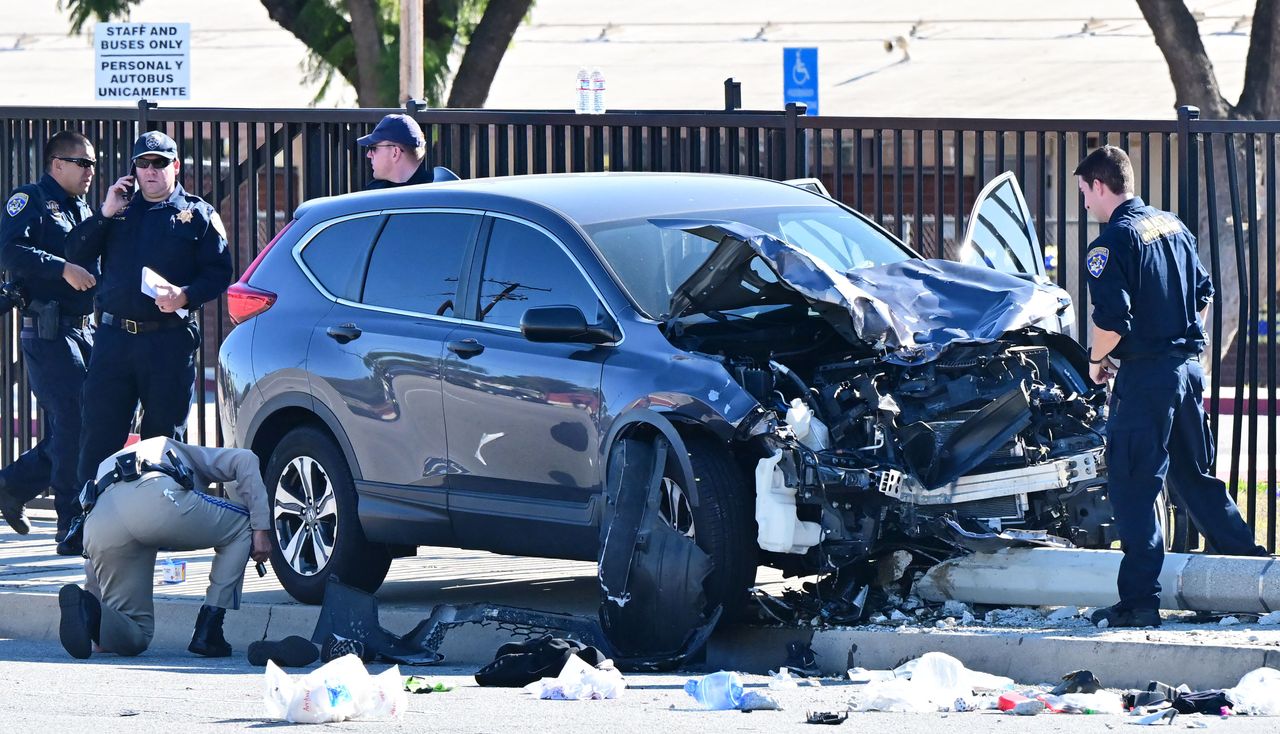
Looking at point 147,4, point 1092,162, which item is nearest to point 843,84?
point 147,4

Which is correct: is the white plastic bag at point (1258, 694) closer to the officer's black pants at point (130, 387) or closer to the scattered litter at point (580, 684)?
the scattered litter at point (580, 684)

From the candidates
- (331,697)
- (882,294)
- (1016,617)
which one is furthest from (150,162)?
(1016,617)

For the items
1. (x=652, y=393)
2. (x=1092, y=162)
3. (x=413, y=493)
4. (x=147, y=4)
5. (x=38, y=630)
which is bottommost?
(x=38, y=630)

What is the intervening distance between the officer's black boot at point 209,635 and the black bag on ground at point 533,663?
148cm

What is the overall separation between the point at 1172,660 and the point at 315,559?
12.9ft

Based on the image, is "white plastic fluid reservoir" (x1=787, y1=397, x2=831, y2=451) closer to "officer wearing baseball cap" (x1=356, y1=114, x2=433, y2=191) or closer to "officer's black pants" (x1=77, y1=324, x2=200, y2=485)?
"officer wearing baseball cap" (x1=356, y1=114, x2=433, y2=191)

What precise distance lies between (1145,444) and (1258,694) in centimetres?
133

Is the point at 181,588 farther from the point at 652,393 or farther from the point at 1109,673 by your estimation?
the point at 1109,673

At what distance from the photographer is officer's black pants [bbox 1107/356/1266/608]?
7.53 metres

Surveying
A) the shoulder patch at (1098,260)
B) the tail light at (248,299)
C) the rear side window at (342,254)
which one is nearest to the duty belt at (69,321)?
the tail light at (248,299)

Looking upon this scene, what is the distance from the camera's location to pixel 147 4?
37625 mm

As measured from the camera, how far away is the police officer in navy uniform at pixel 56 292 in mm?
10617

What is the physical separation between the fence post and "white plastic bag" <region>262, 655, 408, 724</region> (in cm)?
486

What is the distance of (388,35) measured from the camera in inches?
723
